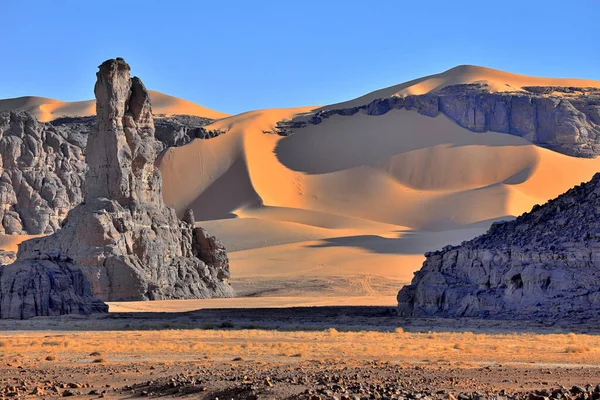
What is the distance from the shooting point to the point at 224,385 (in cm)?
1869

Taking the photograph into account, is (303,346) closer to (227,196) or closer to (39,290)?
(39,290)

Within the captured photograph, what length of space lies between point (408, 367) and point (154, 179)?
1666 inches

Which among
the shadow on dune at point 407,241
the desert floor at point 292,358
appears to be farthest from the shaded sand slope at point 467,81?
the desert floor at point 292,358

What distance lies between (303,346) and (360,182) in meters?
106

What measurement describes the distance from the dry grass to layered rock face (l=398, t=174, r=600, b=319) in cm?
586

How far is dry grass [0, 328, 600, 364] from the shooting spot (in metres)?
25.6

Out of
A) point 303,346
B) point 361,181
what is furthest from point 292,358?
point 361,181

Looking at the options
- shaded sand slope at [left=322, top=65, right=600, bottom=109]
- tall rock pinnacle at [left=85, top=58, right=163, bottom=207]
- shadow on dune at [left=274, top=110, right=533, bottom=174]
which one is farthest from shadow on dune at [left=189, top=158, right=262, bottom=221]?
tall rock pinnacle at [left=85, top=58, right=163, bottom=207]

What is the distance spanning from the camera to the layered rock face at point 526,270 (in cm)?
3800

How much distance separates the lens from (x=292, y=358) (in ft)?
82.7

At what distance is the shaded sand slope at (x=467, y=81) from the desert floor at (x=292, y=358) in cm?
11217

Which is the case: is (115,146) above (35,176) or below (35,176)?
below

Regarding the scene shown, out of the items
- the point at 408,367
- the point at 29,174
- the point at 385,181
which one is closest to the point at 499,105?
the point at 385,181

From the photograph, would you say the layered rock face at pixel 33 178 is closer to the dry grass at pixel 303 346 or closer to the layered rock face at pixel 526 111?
the layered rock face at pixel 526 111
